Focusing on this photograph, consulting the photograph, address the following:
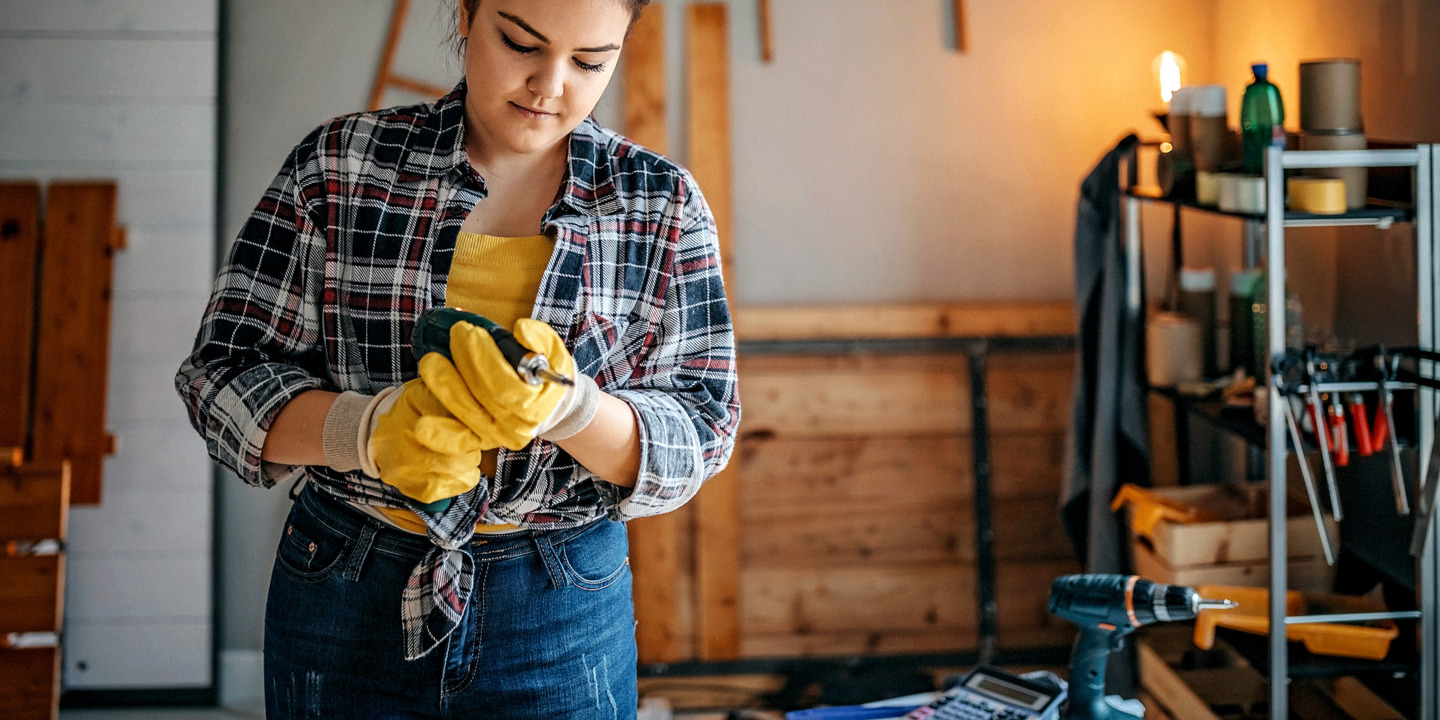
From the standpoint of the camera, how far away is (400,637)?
1.09 m

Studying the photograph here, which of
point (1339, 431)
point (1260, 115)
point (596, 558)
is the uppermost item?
point (1260, 115)

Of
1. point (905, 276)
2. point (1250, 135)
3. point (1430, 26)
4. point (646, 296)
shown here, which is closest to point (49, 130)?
point (905, 276)

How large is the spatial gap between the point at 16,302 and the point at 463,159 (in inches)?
89.9

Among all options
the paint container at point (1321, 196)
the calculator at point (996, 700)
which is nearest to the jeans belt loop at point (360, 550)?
the calculator at point (996, 700)

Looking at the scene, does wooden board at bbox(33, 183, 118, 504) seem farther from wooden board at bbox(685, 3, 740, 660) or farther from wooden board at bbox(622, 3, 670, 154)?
wooden board at bbox(685, 3, 740, 660)

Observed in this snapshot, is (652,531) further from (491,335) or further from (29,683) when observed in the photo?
(491,335)

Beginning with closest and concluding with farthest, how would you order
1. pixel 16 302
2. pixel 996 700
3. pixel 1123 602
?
pixel 1123 602
pixel 996 700
pixel 16 302

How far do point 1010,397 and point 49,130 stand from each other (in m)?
2.55

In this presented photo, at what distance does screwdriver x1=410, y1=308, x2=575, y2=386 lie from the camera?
0.94 meters

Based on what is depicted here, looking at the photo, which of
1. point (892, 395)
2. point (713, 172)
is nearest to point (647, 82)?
point (713, 172)

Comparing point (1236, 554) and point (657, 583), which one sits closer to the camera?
point (1236, 554)

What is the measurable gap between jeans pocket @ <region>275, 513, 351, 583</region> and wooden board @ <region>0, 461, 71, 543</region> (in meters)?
1.90

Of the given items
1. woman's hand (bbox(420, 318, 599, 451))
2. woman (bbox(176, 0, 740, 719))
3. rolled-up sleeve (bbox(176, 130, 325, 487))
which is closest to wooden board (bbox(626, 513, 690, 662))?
woman (bbox(176, 0, 740, 719))

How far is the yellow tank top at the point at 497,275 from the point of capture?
44.1 inches
